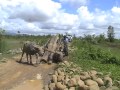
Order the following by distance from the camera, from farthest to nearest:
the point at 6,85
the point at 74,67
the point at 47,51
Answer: the point at 47,51, the point at 74,67, the point at 6,85

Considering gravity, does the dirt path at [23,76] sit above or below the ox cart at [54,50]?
below

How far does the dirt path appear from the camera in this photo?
15.8m

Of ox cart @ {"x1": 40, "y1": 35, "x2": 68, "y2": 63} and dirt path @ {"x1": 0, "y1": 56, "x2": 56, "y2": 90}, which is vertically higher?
ox cart @ {"x1": 40, "y1": 35, "x2": 68, "y2": 63}

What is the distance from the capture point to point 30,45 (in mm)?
20594

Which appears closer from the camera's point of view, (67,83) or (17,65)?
(67,83)

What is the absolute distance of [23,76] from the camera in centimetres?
1738

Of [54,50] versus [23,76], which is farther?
[54,50]

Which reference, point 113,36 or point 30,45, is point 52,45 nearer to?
point 30,45

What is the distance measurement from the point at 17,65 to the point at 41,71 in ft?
6.68

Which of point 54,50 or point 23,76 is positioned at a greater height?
point 54,50

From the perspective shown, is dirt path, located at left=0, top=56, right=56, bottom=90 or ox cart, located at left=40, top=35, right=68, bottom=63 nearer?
dirt path, located at left=0, top=56, right=56, bottom=90

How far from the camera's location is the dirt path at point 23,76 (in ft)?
51.7

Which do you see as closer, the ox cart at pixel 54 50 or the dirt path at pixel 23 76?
the dirt path at pixel 23 76

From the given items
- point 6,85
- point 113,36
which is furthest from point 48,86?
point 113,36
